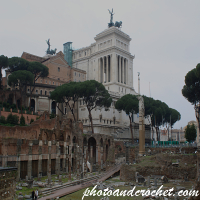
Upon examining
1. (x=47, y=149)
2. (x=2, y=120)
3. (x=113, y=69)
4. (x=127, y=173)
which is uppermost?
(x=113, y=69)

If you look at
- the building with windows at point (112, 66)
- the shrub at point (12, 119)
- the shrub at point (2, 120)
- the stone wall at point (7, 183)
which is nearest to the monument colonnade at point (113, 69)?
the building with windows at point (112, 66)

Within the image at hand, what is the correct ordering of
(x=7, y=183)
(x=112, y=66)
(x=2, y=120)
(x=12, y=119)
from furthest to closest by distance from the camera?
(x=112, y=66) < (x=12, y=119) < (x=2, y=120) < (x=7, y=183)

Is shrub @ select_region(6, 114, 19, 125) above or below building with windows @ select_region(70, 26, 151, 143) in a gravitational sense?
below

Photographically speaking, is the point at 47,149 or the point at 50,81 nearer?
the point at 47,149

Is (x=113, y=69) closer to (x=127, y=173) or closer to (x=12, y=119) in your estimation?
(x=12, y=119)

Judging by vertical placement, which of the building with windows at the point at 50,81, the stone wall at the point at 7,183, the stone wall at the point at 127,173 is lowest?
the stone wall at the point at 127,173

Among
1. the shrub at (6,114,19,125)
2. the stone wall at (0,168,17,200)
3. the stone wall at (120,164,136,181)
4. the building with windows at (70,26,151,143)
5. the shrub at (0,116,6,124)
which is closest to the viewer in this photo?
the stone wall at (0,168,17,200)

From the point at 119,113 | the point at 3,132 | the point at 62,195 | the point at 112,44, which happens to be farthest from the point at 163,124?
the point at 62,195

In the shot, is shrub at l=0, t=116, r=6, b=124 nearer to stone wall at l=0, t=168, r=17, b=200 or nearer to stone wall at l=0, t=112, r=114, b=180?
stone wall at l=0, t=112, r=114, b=180

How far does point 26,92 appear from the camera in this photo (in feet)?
216

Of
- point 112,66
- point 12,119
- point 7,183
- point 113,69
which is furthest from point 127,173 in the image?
point 112,66

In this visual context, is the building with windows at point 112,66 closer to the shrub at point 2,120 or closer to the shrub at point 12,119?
the shrub at point 12,119

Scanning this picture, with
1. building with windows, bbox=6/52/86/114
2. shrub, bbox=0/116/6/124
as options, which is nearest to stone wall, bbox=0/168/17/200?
shrub, bbox=0/116/6/124

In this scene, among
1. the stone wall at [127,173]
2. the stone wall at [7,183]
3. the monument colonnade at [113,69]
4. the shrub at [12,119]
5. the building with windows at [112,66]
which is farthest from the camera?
the monument colonnade at [113,69]
